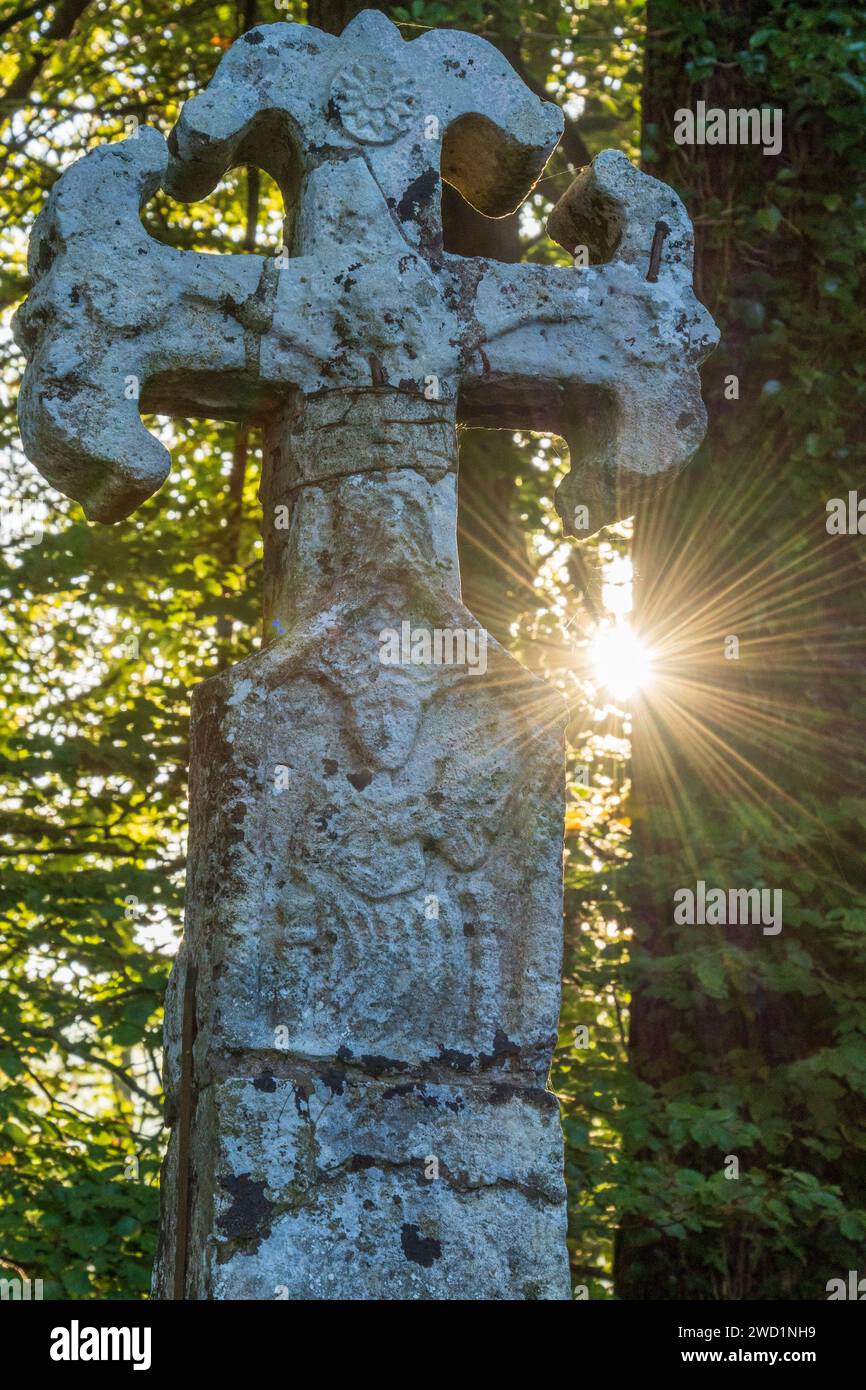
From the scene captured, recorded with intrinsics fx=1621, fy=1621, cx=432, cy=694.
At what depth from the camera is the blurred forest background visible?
5.34 m

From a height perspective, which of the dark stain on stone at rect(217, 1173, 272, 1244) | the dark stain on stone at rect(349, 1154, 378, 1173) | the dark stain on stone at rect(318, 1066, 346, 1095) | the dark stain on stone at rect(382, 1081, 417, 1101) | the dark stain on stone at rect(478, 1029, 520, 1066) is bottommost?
the dark stain on stone at rect(217, 1173, 272, 1244)

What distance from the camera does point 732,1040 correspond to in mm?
5641

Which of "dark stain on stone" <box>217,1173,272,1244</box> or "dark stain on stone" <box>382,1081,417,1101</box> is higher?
"dark stain on stone" <box>382,1081,417,1101</box>

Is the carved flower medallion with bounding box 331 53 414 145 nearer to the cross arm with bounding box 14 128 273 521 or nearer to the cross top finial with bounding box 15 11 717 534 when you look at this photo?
the cross top finial with bounding box 15 11 717 534

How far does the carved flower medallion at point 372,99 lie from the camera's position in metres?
3.19

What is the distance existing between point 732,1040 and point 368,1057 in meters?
3.12

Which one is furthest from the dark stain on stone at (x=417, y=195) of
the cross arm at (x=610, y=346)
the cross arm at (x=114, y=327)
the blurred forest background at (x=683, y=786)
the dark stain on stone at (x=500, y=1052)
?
the blurred forest background at (x=683, y=786)

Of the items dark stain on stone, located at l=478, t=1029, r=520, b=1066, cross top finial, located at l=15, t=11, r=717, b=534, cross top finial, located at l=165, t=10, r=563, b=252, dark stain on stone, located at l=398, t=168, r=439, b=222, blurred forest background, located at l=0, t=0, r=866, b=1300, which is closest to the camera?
dark stain on stone, located at l=478, t=1029, r=520, b=1066

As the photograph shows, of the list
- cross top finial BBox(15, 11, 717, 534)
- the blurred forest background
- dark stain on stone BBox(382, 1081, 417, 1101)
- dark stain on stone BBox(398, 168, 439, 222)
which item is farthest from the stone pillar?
the blurred forest background

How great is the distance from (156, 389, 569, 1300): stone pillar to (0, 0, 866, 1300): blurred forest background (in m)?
2.23

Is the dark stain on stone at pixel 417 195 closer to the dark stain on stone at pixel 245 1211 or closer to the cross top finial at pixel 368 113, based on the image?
the cross top finial at pixel 368 113

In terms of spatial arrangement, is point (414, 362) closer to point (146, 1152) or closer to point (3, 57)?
point (146, 1152)

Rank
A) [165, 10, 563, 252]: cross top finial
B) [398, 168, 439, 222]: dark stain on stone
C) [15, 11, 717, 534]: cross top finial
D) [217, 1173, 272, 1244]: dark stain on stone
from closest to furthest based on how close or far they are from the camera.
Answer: [217, 1173, 272, 1244]: dark stain on stone, [15, 11, 717, 534]: cross top finial, [165, 10, 563, 252]: cross top finial, [398, 168, 439, 222]: dark stain on stone

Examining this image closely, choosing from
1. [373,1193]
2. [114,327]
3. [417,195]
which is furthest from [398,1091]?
[417,195]
